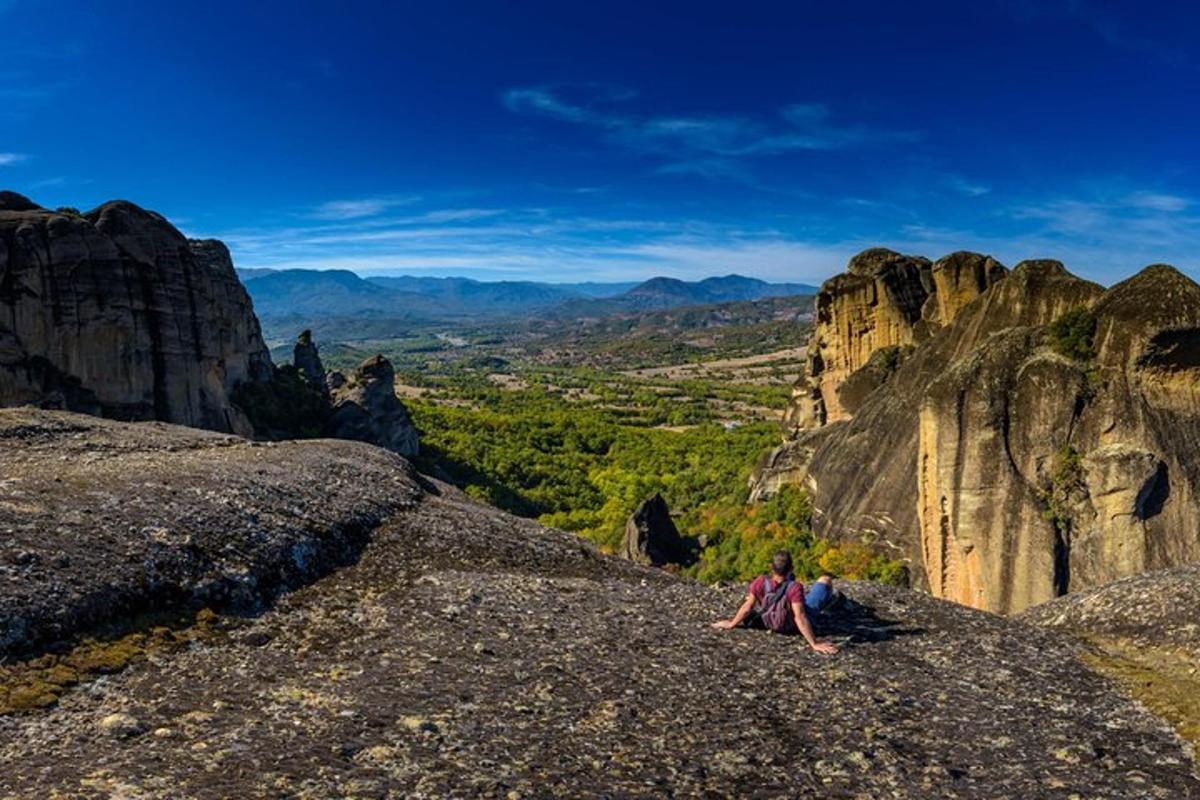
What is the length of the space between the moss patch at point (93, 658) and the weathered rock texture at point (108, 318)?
42.4 meters

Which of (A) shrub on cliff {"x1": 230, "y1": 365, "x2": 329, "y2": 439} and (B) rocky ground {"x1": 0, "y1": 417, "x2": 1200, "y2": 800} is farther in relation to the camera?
(A) shrub on cliff {"x1": 230, "y1": 365, "x2": 329, "y2": 439}

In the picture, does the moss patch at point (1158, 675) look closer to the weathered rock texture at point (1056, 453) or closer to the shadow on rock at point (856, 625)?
the shadow on rock at point (856, 625)

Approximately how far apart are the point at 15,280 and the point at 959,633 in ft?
187

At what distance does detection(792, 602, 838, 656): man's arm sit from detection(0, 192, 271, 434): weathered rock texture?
5054cm

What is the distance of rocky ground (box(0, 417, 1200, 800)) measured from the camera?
10.4m

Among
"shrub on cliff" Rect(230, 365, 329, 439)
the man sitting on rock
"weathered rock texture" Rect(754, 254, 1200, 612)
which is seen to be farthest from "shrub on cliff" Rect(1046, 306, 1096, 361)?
"shrub on cliff" Rect(230, 365, 329, 439)

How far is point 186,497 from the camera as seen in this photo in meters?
20.0

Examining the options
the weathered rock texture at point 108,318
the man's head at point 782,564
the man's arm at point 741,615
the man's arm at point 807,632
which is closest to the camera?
the man's arm at point 807,632

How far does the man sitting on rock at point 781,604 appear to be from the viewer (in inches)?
653

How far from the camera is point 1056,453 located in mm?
32938

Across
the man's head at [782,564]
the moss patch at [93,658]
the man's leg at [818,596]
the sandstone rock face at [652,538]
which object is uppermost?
the man's head at [782,564]

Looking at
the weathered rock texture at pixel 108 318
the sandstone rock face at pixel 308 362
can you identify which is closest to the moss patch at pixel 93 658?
the weathered rock texture at pixel 108 318

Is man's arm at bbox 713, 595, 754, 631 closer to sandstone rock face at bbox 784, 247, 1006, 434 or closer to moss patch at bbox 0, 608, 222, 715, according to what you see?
moss patch at bbox 0, 608, 222, 715

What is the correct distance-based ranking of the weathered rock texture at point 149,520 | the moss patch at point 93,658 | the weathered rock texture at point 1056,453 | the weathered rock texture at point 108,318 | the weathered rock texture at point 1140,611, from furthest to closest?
1. the weathered rock texture at point 108,318
2. the weathered rock texture at point 1056,453
3. the weathered rock texture at point 1140,611
4. the weathered rock texture at point 149,520
5. the moss patch at point 93,658
